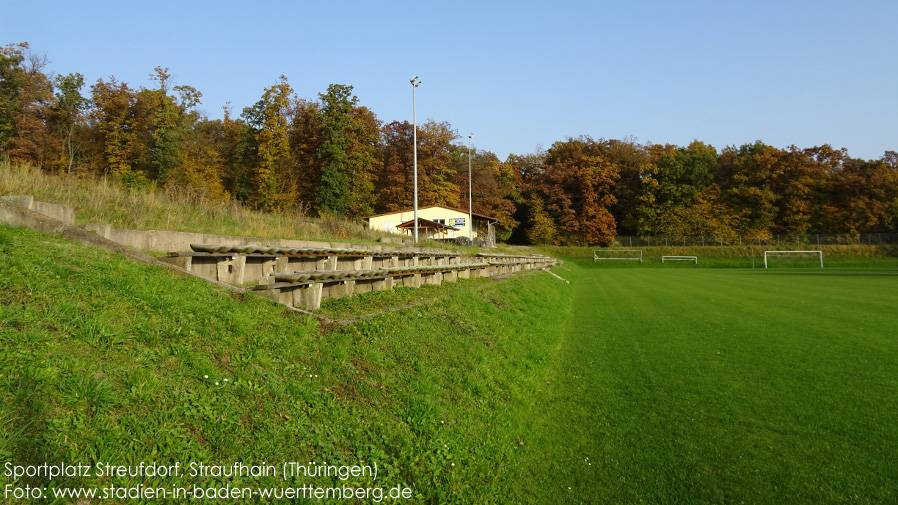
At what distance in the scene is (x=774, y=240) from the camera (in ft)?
209

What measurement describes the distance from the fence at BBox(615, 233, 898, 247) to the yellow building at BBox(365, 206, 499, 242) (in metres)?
20.5

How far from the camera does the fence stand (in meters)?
59.7

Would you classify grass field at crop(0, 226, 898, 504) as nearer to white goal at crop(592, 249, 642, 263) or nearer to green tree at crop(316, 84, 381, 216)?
green tree at crop(316, 84, 381, 216)

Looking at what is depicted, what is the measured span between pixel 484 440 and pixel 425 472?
1.05 metres

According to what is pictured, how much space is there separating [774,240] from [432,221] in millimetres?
42244

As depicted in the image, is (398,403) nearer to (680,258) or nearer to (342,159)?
(342,159)

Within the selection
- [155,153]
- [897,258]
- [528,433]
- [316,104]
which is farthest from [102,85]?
[897,258]

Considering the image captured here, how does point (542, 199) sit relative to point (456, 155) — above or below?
below

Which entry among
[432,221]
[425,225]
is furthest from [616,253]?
[425,225]

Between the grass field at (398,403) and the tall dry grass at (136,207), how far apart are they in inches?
128

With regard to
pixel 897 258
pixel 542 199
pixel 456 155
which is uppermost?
pixel 456 155

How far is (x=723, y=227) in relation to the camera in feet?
224

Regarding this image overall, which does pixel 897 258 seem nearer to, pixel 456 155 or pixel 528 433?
pixel 456 155

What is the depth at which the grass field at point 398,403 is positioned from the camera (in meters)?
3.31
